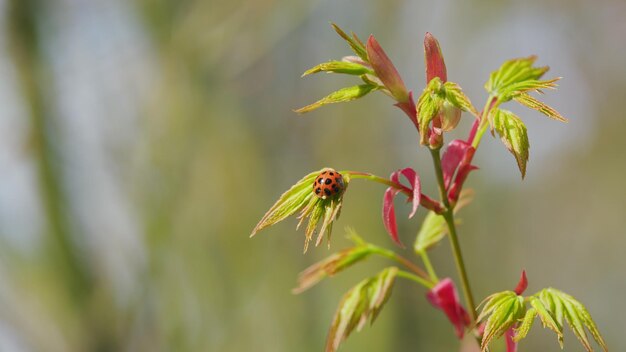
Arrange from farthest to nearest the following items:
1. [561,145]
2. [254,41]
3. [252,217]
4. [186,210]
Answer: [561,145] < [252,217] < [186,210] < [254,41]

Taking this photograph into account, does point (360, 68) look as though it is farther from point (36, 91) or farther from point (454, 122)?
point (36, 91)

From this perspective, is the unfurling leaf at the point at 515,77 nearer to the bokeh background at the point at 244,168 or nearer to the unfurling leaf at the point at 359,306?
the unfurling leaf at the point at 359,306

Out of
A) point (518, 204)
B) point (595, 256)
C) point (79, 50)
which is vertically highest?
point (79, 50)

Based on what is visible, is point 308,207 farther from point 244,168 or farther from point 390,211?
point 244,168

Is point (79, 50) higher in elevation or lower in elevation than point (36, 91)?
higher

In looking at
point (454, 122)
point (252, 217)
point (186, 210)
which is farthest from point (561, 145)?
point (454, 122)

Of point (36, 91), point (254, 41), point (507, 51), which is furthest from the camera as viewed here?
point (507, 51)
